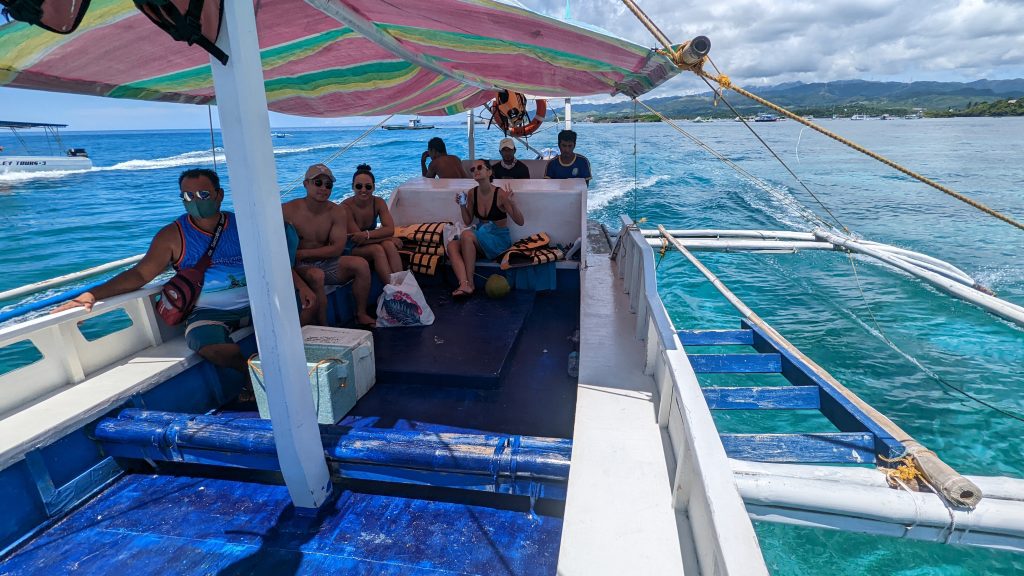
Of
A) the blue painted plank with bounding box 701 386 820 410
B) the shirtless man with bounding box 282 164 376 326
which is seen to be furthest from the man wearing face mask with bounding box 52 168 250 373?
the blue painted plank with bounding box 701 386 820 410

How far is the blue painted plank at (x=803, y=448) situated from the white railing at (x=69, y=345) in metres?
3.13

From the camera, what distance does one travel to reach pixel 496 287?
4.46 m

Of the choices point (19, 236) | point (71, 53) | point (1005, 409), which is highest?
point (71, 53)

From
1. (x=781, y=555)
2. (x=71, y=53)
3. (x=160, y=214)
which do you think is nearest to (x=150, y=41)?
(x=71, y=53)

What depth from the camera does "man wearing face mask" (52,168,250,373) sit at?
9.15 ft

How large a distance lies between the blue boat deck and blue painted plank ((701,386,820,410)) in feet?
3.18

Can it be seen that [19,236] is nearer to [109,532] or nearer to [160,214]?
[160,214]

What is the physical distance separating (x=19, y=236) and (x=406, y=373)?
54.2 ft

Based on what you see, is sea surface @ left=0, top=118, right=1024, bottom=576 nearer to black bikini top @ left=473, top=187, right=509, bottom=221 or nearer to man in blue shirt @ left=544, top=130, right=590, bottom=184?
man in blue shirt @ left=544, top=130, right=590, bottom=184

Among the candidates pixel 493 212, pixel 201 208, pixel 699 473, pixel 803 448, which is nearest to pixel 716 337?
pixel 803 448

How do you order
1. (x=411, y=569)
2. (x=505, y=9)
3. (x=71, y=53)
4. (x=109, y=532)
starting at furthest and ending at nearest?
1. (x=71, y=53)
2. (x=505, y=9)
3. (x=109, y=532)
4. (x=411, y=569)

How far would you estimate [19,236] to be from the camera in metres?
13.6

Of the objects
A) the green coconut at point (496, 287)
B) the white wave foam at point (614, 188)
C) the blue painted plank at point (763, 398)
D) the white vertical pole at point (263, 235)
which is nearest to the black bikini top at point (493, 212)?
the green coconut at point (496, 287)

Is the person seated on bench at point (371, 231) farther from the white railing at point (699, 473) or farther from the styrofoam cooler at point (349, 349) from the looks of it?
the white railing at point (699, 473)
